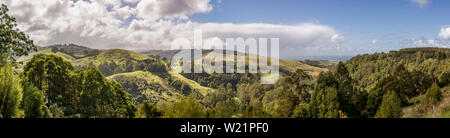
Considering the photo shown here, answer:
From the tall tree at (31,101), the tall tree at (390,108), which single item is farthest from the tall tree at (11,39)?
the tall tree at (390,108)

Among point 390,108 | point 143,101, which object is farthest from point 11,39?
point 390,108

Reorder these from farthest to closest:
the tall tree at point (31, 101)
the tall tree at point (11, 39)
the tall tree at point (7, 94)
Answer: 1. the tall tree at point (11, 39)
2. the tall tree at point (31, 101)
3. the tall tree at point (7, 94)

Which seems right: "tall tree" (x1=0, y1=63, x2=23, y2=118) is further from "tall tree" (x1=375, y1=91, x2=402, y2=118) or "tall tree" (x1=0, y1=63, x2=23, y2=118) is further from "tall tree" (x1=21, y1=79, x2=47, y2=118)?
"tall tree" (x1=375, y1=91, x2=402, y2=118)

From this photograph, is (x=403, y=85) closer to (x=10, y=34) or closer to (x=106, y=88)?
(x=106, y=88)

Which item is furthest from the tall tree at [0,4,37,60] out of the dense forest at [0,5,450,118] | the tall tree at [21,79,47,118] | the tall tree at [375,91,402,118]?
the tall tree at [375,91,402,118]

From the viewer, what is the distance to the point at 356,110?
43188mm

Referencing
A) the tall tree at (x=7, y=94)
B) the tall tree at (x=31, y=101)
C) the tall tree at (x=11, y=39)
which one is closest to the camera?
the tall tree at (x=7, y=94)

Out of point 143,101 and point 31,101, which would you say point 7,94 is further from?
point 143,101

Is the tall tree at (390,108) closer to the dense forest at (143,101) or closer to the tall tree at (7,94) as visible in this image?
the dense forest at (143,101)

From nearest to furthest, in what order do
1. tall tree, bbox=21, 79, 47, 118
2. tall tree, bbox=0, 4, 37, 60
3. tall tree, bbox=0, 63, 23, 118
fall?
tall tree, bbox=0, 63, 23, 118 → tall tree, bbox=21, 79, 47, 118 → tall tree, bbox=0, 4, 37, 60

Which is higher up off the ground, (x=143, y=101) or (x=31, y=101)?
(x=31, y=101)

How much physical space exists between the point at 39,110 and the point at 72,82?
63.8 feet

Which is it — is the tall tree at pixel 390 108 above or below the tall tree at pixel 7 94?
below
